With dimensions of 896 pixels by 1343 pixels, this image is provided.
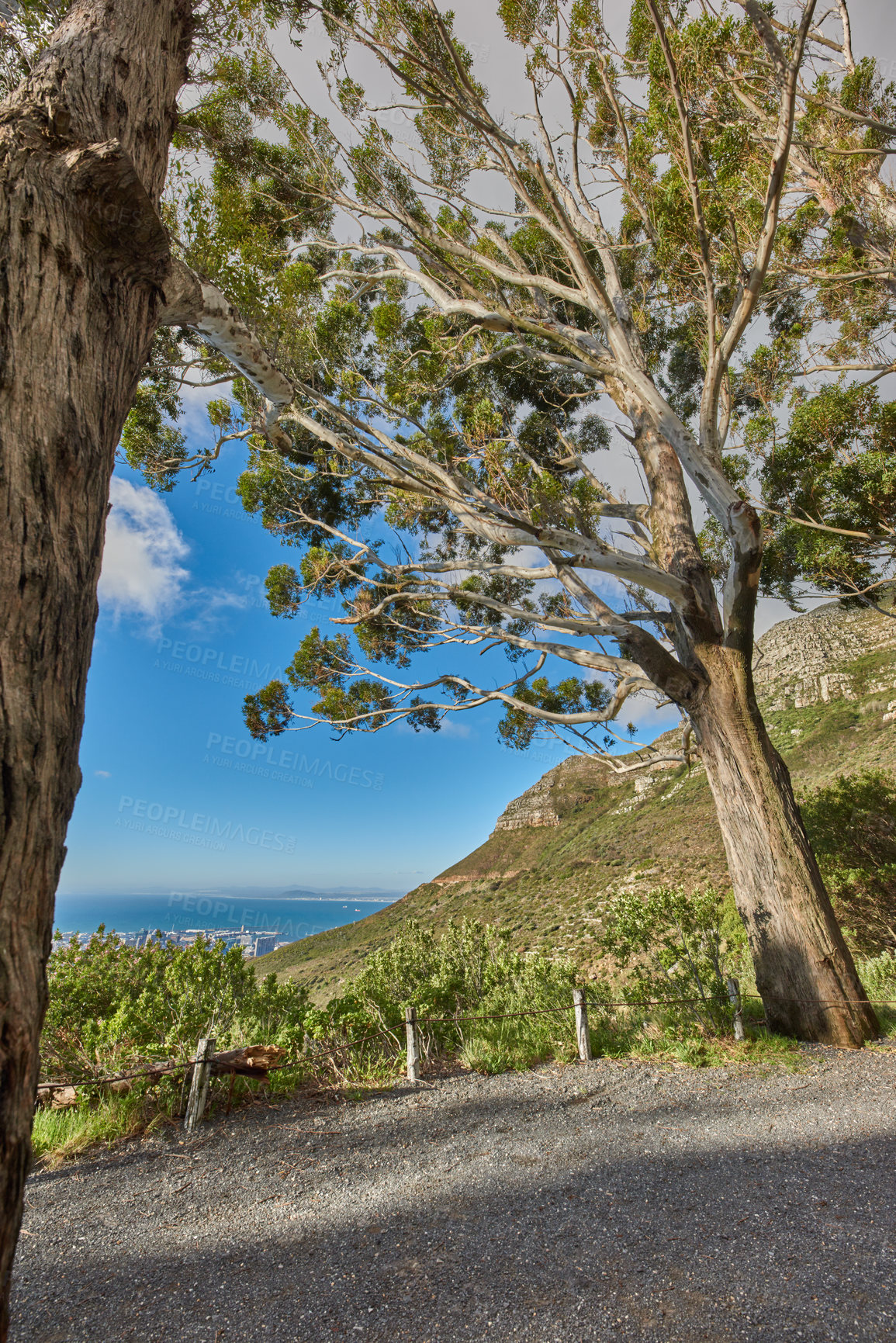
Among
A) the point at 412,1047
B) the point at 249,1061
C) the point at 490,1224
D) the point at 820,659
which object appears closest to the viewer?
the point at 490,1224

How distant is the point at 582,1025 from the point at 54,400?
5215 millimetres

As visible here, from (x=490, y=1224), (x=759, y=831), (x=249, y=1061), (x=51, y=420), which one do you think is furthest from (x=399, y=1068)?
(x=51, y=420)

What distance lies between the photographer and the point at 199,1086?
3.70m

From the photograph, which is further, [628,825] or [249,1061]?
[628,825]

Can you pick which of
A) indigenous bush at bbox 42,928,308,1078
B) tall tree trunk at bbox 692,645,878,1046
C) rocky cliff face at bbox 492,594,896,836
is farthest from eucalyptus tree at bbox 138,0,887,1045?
rocky cliff face at bbox 492,594,896,836

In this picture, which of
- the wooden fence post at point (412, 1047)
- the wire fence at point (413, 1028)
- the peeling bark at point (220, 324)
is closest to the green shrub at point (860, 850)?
the wire fence at point (413, 1028)

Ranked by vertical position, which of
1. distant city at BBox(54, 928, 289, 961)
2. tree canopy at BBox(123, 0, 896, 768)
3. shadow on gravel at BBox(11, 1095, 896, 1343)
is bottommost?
shadow on gravel at BBox(11, 1095, 896, 1343)

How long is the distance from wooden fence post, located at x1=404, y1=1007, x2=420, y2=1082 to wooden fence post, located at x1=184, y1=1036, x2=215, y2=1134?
4.53ft

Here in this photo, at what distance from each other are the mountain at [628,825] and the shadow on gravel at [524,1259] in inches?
410

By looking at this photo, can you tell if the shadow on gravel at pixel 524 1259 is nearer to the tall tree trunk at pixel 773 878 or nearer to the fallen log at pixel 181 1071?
the fallen log at pixel 181 1071

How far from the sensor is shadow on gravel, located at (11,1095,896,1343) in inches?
72.2

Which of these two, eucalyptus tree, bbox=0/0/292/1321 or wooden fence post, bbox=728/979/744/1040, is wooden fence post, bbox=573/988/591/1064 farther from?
eucalyptus tree, bbox=0/0/292/1321

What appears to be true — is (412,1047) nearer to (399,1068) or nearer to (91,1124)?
(399,1068)

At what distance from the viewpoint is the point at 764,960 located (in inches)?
198
